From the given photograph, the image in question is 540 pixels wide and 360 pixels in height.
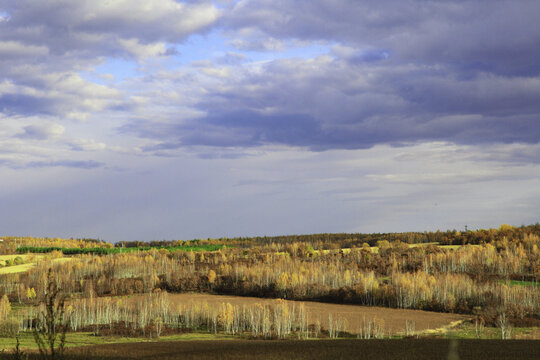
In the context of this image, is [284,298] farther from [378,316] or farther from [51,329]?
[51,329]

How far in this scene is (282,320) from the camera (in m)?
24.1

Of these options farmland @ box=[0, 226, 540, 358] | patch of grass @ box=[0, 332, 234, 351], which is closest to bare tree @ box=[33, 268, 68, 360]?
farmland @ box=[0, 226, 540, 358]

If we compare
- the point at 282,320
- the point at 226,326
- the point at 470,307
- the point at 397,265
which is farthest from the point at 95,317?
the point at 397,265

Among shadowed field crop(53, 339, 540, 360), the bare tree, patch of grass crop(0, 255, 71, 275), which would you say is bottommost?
patch of grass crop(0, 255, 71, 275)

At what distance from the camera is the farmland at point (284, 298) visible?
2383 centimetres

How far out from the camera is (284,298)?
36.4 metres

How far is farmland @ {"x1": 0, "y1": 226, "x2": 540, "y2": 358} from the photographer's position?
78.2 ft

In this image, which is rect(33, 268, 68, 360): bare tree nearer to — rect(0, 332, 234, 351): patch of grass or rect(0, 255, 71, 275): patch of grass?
rect(0, 332, 234, 351): patch of grass

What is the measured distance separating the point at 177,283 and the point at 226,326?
16.6 m

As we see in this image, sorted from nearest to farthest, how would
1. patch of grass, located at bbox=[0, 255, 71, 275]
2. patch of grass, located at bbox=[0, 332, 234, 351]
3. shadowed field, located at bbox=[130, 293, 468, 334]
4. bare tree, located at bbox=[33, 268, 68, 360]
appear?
bare tree, located at bbox=[33, 268, 68, 360] < patch of grass, located at bbox=[0, 332, 234, 351] < shadowed field, located at bbox=[130, 293, 468, 334] < patch of grass, located at bbox=[0, 255, 71, 275]

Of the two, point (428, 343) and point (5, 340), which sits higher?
point (428, 343)

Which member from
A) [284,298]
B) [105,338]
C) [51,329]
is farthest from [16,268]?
[51,329]

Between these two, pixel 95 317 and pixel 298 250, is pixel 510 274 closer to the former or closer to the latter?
pixel 298 250

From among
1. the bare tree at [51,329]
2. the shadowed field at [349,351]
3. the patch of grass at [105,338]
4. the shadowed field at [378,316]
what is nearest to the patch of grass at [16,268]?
the shadowed field at [378,316]
